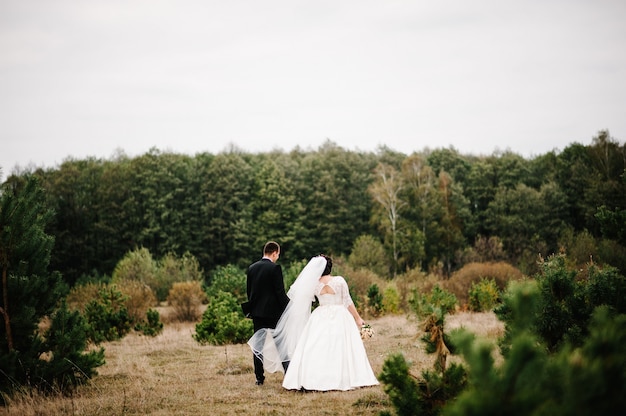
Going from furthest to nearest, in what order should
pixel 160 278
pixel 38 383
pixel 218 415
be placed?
pixel 160 278 → pixel 38 383 → pixel 218 415

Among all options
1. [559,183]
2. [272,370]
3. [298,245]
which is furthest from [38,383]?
[559,183]

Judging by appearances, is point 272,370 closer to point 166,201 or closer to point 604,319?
point 604,319

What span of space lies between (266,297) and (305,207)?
39396 mm

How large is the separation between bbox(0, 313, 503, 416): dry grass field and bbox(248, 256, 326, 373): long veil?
0.45 m

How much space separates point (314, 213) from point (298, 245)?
11.1 feet

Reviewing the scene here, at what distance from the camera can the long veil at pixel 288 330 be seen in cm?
869

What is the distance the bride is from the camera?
26.4ft

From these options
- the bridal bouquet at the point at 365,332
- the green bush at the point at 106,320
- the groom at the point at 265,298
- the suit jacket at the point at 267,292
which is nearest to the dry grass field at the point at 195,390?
the bridal bouquet at the point at 365,332

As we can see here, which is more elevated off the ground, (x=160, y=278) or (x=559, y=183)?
(x=559, y=183)

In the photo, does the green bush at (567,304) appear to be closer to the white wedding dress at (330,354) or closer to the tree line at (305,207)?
the white wedding dress at (330,354)

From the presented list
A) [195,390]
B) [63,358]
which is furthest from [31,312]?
[195,390]

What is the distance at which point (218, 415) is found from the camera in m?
6.79

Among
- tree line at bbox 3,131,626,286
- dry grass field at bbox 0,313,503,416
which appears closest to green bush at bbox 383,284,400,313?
dry grass field at bbox 0,313,503,416

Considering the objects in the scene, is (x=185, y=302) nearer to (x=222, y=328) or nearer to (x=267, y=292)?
(x=222, y=328)
